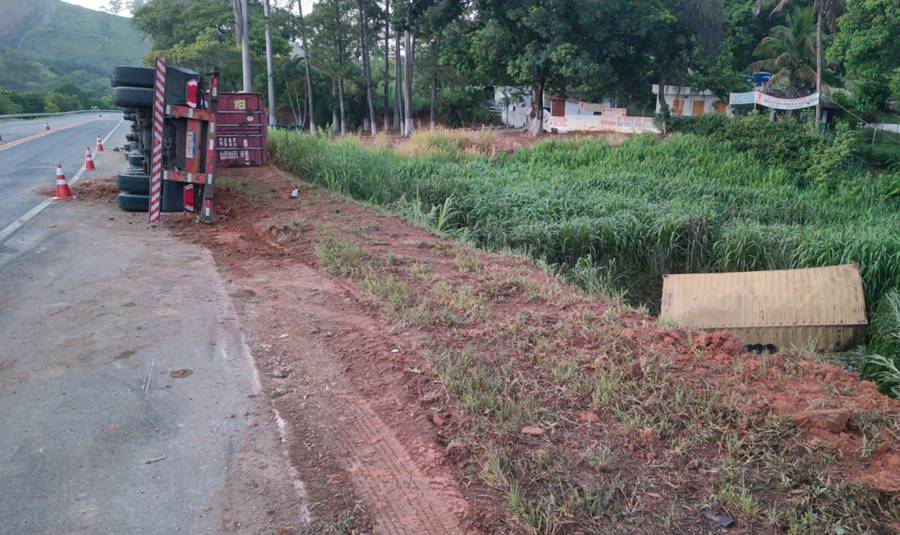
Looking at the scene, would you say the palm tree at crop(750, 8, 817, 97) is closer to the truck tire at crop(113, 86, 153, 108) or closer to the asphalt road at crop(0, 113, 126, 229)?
the asphalt road at crop(0, 113, 126, 229)

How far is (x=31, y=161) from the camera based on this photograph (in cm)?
1825

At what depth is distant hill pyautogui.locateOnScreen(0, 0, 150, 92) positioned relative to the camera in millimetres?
88250

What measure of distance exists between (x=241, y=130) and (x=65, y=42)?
124 meters

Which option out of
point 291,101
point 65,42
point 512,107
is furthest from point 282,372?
point 65,42

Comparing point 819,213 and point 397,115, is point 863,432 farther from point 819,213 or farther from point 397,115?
point 397,115

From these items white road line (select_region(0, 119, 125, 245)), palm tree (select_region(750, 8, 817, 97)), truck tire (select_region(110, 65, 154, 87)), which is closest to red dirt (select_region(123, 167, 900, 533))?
white road line (select_region(0, 119, 125, 245))

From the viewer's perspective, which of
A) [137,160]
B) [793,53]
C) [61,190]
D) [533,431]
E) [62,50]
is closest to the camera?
[533,431]

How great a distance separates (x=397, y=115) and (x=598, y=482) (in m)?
41.3

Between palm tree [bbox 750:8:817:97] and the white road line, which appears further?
palm tree [bbox 750:8:817:97]

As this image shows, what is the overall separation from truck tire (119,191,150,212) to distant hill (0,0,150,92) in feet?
252

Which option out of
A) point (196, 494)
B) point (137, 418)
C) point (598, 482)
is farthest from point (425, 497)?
point (137, 418)

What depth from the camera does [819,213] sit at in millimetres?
16734

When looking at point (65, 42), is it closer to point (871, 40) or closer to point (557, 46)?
point (557, 46)

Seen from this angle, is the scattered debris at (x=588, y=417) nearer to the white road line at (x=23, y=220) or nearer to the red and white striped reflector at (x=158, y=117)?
the red and white striped reflector at (x=158, y=117)
